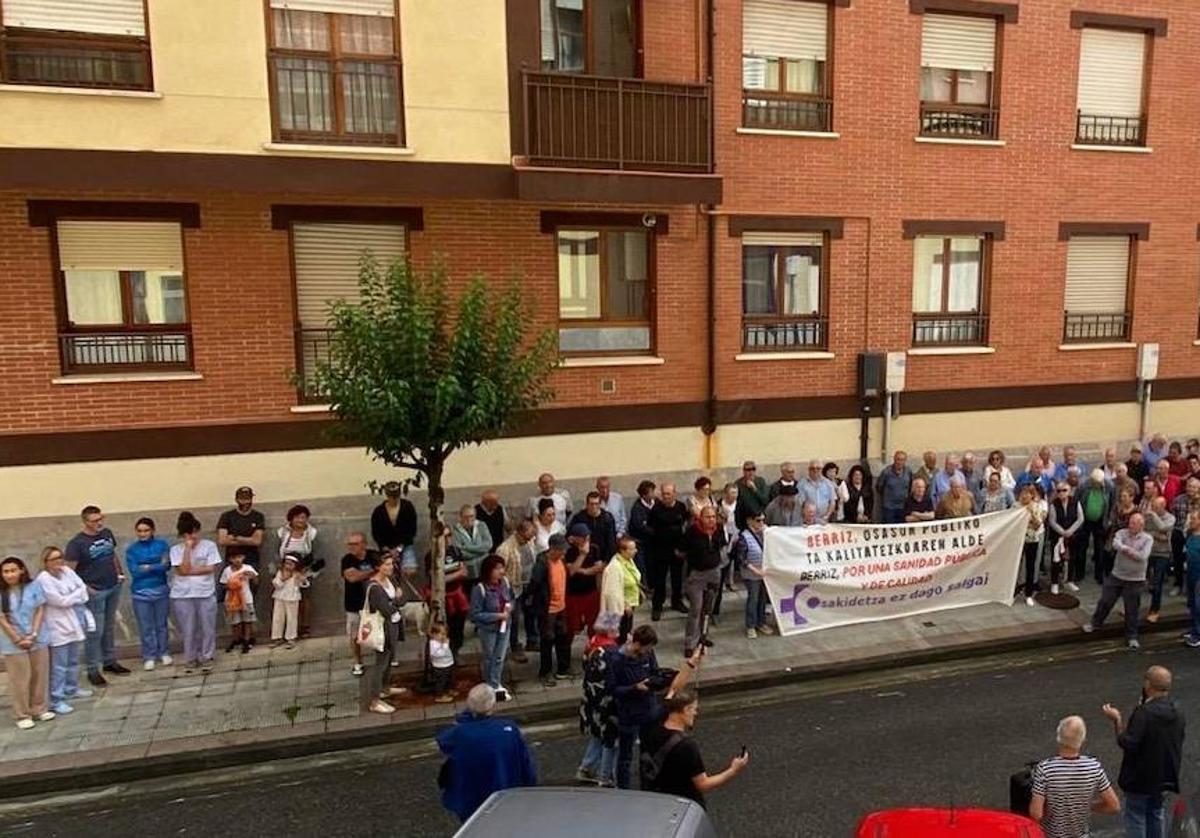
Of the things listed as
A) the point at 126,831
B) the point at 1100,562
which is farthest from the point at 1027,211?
the point at 126,831

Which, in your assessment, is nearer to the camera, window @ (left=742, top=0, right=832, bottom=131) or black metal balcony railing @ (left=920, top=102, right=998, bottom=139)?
window @ (left=742, top=0, right=832, bottom=131)

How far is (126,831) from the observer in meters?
6.55

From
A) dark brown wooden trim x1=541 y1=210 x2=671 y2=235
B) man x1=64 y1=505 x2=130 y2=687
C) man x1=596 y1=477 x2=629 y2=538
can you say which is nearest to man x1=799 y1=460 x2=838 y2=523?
man x1=596 y1=477 x2=629 y2=538

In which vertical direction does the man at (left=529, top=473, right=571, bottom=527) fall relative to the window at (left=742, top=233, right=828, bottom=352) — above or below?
below

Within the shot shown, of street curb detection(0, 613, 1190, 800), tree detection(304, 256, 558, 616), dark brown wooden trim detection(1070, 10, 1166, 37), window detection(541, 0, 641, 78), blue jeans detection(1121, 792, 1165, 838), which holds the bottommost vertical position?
street curb detection(0, 613, 1190, 800)

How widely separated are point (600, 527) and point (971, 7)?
9.95m

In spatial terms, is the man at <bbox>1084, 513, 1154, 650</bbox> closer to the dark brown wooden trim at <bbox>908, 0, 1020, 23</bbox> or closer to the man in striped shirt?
the man in striped shirt

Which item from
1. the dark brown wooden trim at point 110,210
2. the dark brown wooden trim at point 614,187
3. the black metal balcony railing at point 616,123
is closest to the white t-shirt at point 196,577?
the dark brown wooden trim at point 110,210

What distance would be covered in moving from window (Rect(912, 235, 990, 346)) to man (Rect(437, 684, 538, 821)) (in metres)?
10.4

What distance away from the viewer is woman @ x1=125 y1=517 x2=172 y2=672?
30.0 ft

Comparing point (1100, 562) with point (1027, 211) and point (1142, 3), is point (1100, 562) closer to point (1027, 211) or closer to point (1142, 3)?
point (1027, 211)

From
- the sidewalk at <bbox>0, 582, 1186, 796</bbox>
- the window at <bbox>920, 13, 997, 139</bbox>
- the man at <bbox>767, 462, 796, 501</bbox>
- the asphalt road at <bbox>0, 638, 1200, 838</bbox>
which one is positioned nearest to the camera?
Answer: the asphalt road at <bbox>0, 638, 1200, 838</bbox>

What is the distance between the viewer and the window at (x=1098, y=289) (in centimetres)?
1445

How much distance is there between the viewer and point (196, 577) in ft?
30.3
